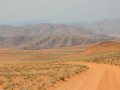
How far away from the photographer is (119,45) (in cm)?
9169

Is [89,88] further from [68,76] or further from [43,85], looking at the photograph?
[68,76]

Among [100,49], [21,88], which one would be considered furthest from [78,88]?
[100,49]

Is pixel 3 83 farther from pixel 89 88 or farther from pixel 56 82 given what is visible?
pixel 89 88

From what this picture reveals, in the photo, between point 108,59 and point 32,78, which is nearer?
point 32,78

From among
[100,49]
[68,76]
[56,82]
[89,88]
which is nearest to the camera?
[89,88]

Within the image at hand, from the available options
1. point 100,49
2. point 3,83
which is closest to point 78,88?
point 3,83

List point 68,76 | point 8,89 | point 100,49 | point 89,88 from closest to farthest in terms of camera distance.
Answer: point 89,88, point 8,89, point 68,76, point 100,49

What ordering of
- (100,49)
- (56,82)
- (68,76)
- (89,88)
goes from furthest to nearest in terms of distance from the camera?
(100,49)
(68,76)
(56,82)
(89,88)

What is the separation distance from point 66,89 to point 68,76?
8.65 metres

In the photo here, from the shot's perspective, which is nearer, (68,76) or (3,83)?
(3,83)

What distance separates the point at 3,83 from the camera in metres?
25.1

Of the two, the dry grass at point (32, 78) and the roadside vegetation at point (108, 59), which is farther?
the roadside vegetation at point (108, 59)

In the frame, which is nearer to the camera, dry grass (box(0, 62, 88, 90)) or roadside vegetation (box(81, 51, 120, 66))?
dry grass (box(0, 62, 88, 90))

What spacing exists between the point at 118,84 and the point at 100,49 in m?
68.8
